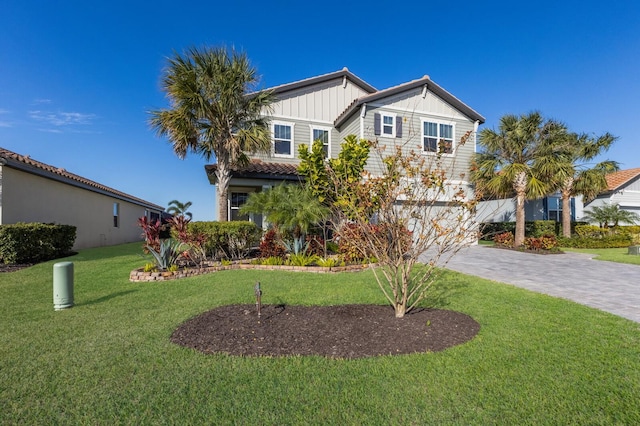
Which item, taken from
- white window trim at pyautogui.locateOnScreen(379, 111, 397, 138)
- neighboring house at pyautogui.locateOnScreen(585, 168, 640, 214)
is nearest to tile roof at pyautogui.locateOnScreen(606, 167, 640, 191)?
neighboring house at pyautogui.locateOnScreen(585, 168, 640, 214)

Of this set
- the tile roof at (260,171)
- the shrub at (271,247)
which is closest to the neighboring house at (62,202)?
the tile roof at (260,171)

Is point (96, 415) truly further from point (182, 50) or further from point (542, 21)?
point (542, 21)

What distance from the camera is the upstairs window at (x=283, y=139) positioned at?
1585 centimetres

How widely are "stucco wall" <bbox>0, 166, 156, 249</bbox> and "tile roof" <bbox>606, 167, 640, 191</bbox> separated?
34333 millimetres

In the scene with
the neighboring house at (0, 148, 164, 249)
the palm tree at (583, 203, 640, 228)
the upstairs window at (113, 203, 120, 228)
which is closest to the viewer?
the neighboring house at (0, 148, 164, 249)

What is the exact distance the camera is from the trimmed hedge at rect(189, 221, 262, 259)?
998 centimetres

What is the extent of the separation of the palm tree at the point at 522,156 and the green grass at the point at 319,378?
12279 millimetres

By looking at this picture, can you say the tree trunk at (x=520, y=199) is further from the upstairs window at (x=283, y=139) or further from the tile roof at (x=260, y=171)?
the upstairs window at (x=283, y=139)

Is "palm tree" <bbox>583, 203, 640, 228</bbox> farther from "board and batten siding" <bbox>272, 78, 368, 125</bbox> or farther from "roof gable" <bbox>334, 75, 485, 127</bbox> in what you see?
"board and batten siding" <bbox>272, 78, 368, 125</bbox>

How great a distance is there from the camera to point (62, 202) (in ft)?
47.9

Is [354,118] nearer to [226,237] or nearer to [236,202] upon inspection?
[236,202]

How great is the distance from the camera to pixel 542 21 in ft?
40.2

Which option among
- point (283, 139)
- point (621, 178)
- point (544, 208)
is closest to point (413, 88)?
point (283, 139)

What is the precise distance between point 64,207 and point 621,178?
36.9m
